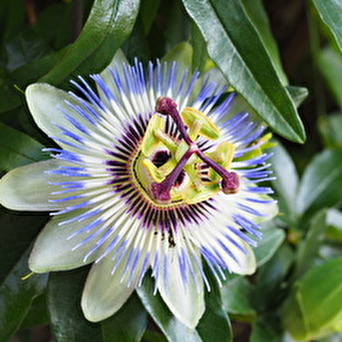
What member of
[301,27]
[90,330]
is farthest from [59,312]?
[301,27]

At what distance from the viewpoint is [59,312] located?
1.00m

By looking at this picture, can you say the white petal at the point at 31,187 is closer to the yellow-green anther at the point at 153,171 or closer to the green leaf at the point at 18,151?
the green leaf at the point at 18,151

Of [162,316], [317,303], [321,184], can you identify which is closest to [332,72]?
[321,184]

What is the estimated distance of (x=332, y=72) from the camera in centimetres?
213

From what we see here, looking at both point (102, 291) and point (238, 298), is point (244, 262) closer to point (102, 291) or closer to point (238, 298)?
point (102, 291)

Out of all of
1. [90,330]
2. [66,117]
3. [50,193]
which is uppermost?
[66,117]

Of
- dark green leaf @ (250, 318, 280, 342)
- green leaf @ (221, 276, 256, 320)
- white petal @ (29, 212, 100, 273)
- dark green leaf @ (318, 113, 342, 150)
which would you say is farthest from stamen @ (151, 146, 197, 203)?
dark green leaf @ (318, 113, 342, 150)

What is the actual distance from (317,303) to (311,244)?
165 mm

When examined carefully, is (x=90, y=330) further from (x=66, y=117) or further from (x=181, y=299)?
(x=66, y=117)

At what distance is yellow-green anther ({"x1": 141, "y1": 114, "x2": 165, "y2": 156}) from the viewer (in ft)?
3.19

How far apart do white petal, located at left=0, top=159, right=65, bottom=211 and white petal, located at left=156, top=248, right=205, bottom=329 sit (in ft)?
0.63

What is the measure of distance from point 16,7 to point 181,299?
84cm

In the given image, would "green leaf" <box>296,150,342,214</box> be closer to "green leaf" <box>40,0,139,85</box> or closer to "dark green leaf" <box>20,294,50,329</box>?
"dark green leaf" <box>20,294,50,329</box>

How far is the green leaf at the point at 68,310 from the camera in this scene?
100cm
